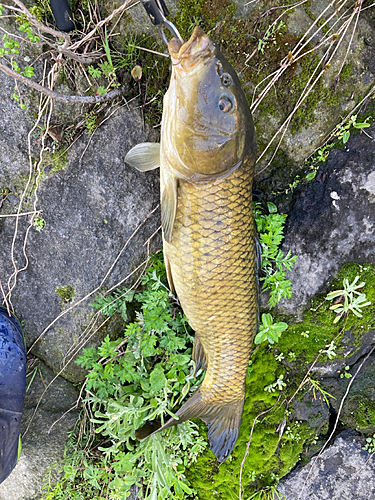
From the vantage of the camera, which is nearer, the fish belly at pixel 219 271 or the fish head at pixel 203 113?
the fish head at pixel 203 113

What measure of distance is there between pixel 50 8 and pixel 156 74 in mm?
825

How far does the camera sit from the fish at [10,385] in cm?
246

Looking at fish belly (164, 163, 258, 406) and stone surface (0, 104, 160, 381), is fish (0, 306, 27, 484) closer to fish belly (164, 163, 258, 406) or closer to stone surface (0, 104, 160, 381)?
stone surface (0, 104, 160, 381)

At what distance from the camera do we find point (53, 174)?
236 centimetres

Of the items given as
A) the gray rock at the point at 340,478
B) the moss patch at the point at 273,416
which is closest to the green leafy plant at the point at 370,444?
the gray rock at the point at 340,478

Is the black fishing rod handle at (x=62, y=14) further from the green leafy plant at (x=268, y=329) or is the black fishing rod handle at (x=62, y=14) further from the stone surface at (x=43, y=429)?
the stone surface at (x=43, y=429)

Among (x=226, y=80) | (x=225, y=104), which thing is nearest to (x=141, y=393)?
(x=225, y=104)

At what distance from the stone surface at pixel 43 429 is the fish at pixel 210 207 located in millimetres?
890

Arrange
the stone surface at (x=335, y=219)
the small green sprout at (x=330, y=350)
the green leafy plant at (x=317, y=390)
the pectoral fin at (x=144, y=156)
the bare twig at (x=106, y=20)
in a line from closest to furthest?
the bare twig at (x=106, y=20)
the pectoral fin at (x=144, y=156)
the stone surface at (x=335, y=219)
the small green sprout at (x=330, y=350)
the green leafy plant at (x=317, y=390)

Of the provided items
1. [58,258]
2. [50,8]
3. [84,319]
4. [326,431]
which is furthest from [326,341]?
[50,8]

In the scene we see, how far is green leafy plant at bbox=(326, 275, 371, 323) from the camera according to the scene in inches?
96.6

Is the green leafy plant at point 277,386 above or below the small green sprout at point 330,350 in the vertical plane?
below

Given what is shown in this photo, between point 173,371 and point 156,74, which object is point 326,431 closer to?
point 173,371

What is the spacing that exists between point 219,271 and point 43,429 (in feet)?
7.31
